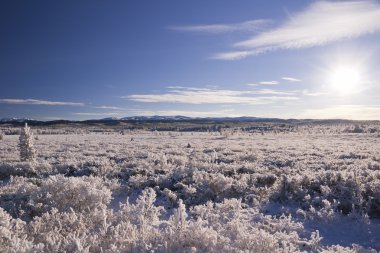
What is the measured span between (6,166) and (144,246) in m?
12.3

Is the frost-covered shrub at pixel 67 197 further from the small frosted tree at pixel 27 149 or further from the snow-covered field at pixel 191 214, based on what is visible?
the small frosted tree at pixel 27 149

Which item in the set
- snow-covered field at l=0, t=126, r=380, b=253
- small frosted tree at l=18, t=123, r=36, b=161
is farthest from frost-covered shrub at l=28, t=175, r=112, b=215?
small frosted tree at l=18, t=123, r=36, b=161

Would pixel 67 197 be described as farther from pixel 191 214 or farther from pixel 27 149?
pixel 27 149

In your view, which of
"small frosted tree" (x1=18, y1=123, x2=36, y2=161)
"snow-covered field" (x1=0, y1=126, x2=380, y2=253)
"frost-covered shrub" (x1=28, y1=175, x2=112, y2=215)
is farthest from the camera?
"small frosted tree" (x1=18, y1=123, x2=36, y2=161)

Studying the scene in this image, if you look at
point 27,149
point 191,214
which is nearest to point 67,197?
point 191,214

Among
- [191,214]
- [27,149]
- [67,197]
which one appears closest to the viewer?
[67,197]

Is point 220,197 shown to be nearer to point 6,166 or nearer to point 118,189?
point 118,189

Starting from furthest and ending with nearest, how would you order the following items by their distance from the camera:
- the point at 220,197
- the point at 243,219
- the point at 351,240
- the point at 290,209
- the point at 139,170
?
the point at 139,170 → the point at 220,197 → the point at 290,209 → the point at 243,219 → the point at 351,240

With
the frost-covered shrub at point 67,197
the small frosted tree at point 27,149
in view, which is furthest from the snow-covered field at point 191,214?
the small frosted tree at point 27,149

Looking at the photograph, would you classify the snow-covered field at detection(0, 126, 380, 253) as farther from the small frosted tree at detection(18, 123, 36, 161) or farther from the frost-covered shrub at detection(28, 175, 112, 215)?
the small frosted tree at detection(18, 123, 36, 161)

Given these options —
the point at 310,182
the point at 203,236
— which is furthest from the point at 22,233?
the point at 310,182

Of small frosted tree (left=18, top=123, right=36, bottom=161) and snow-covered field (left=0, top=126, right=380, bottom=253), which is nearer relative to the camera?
snow-covered field (left=0, top=126, right=380, bottom=253)

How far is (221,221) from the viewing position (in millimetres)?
8828

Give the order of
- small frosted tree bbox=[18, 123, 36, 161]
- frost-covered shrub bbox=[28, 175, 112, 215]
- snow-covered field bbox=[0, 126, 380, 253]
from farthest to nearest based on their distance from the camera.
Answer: small frosted tree bbox=[18, 123, 36, 161]
frost-covered shrub bbox=[28, 175, 112, 215]
snow-covered field bbox=[0, 126, 380, 253]
